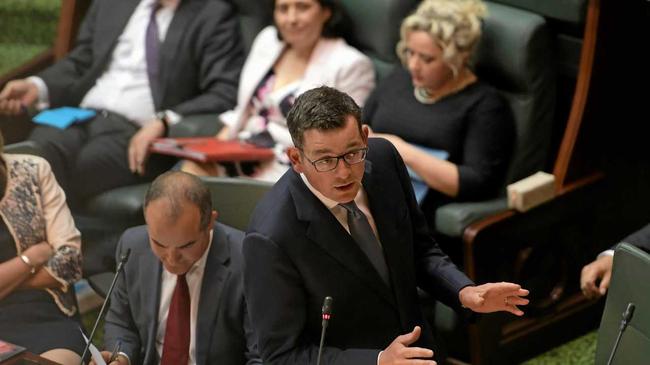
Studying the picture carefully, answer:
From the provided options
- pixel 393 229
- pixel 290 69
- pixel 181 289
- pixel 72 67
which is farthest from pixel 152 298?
pixel 72 67

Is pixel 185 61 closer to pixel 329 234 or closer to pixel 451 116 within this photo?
pixel 451 116

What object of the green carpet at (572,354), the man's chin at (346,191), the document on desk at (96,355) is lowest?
the green carpet at (572,354)

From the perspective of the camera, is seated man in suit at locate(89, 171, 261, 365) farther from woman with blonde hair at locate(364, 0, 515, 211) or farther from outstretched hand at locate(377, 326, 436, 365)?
woman with blonde hair at locate(364, 0, 515, 211)

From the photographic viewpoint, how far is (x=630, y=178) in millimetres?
3375

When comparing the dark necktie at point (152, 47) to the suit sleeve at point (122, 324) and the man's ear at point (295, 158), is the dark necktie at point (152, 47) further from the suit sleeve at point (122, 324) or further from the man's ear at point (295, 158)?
the man's ear at point (295, 158)

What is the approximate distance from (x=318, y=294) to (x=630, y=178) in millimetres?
1475

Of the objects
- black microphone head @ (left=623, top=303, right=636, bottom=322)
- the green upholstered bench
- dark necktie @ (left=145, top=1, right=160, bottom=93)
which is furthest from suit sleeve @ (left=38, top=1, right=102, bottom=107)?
black microphone head @ (left=623, top=303, right=636, bottom=322)

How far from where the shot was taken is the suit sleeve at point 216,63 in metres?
3.75

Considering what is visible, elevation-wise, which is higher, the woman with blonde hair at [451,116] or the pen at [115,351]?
the woman with blonde hair at [451,116]

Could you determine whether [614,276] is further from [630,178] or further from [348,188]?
[630,178]

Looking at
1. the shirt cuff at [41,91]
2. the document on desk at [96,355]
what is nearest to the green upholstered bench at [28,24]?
the shirt cuff at [41,91]

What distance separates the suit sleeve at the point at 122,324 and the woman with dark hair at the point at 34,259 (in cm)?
8

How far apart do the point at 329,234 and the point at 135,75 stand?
5.81ft

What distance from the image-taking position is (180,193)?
2420 millimetres
